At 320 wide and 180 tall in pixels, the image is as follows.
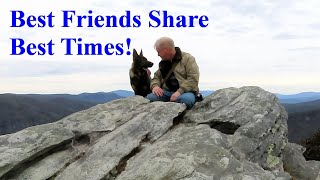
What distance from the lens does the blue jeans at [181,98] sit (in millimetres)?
16344

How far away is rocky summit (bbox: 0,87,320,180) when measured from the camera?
40.4ft

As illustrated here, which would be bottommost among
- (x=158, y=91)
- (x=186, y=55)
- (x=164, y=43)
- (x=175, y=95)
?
(x=175, y=95)

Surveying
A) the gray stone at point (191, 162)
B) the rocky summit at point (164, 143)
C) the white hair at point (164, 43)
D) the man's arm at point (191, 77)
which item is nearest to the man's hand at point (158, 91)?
the rocky summit at point (164, 143)

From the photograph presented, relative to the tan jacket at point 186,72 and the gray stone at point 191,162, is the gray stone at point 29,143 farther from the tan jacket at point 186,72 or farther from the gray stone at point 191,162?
the tan jacket at point 186,72

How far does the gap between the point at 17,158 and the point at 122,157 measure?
3.10 metres

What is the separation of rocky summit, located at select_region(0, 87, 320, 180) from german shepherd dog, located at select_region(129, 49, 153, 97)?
1.32 m

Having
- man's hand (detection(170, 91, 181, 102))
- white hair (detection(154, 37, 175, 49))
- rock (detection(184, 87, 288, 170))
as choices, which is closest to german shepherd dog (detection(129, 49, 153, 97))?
white hair (detection(154, 37, 175, 49))

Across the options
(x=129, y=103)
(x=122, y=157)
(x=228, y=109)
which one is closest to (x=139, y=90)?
(x=129, y=103)

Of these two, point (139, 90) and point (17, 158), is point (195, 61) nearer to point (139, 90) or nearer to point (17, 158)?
point (139, 90)

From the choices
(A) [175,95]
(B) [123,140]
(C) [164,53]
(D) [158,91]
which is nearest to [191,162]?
(B) [123,140]

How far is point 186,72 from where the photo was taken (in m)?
16.5

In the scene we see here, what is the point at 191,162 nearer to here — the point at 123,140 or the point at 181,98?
the point at 123,140

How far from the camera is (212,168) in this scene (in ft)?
39.5

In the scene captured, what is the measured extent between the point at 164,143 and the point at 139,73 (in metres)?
5.51
